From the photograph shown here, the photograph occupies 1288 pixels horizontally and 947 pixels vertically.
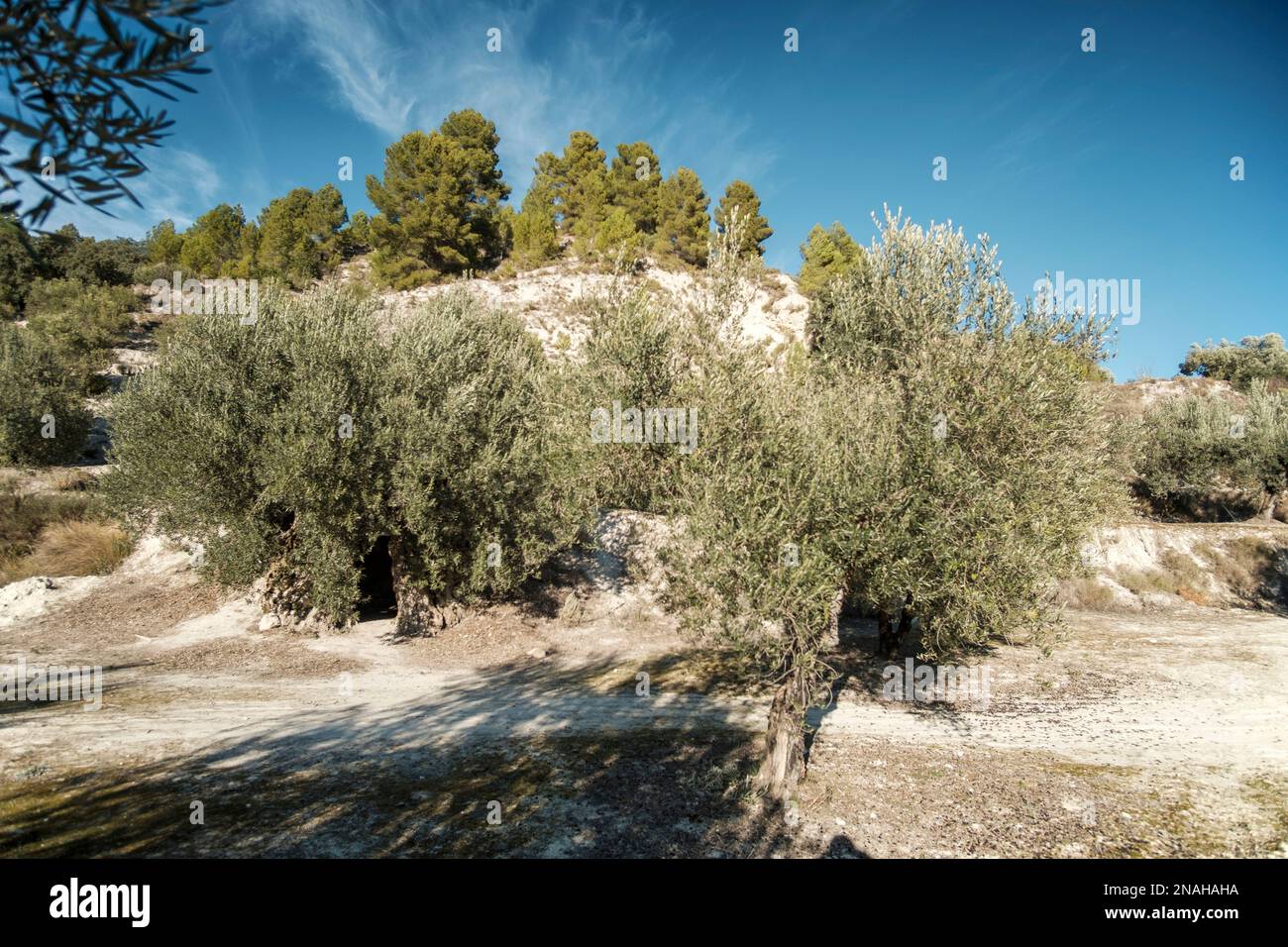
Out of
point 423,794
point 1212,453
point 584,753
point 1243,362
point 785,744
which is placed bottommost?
point 584,753

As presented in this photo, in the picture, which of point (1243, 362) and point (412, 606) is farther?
point (1243, 362)

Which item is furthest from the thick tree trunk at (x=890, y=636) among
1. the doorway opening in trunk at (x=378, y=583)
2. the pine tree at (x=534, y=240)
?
the pine tree at (x=534, y=240)

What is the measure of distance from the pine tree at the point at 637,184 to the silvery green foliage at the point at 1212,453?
173 feet

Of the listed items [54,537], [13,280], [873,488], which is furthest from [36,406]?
[873,488]

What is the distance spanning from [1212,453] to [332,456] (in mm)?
50715

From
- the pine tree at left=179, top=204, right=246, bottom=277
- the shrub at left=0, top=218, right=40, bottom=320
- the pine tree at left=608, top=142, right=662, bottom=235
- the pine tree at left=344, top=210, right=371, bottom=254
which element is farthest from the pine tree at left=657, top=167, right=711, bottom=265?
the shrub at left=0, top=218, right=40, bottom=320

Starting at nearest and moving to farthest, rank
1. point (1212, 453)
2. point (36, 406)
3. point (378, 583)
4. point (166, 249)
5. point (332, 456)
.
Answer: point (332, 456)
point (378, 583)
point (36, 406)
point (1212, 453)
point (166, 249)

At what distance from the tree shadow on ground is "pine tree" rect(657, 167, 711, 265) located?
6302 cm

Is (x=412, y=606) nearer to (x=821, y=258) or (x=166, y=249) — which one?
(x=821, y=258)

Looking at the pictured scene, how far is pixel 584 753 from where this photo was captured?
1337 centimetres

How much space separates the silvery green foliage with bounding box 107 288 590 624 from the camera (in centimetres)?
1973

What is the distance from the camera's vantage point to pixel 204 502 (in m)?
19.9

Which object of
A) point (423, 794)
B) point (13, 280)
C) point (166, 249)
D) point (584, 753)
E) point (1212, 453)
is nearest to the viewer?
point (423, 794)
